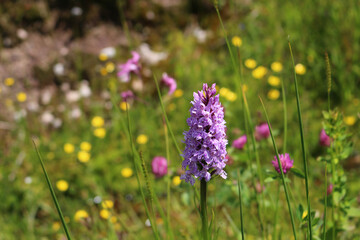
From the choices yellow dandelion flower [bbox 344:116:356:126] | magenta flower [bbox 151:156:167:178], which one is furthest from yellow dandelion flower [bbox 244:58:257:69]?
magenta flower [bbox 151:156:167:178]

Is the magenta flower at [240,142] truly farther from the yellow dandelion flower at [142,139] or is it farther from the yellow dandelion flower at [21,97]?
the yellow dandelion flower at [21,97]

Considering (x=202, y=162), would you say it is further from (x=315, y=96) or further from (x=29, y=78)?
(x=29, y=78)

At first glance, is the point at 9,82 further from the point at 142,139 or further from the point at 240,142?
the point at 240,142

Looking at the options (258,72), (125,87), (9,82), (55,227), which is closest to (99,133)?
Result: (125,87)

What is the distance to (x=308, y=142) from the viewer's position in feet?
7.72

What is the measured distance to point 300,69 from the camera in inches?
106

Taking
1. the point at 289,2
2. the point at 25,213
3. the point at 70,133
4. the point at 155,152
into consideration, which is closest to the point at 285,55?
the point at 289,2

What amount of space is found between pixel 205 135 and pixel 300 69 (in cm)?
212

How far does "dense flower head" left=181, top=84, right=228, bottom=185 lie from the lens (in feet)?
2.59

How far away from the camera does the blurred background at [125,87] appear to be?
7.23 feet

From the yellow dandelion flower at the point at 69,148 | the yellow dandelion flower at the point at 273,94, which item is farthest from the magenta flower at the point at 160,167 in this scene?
the yellow dandelion flower at the point at 273,94

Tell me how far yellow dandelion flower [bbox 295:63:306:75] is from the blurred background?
0.04 ft

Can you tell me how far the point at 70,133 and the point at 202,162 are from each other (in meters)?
2.07

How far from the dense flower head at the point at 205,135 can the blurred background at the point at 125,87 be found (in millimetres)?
1161
